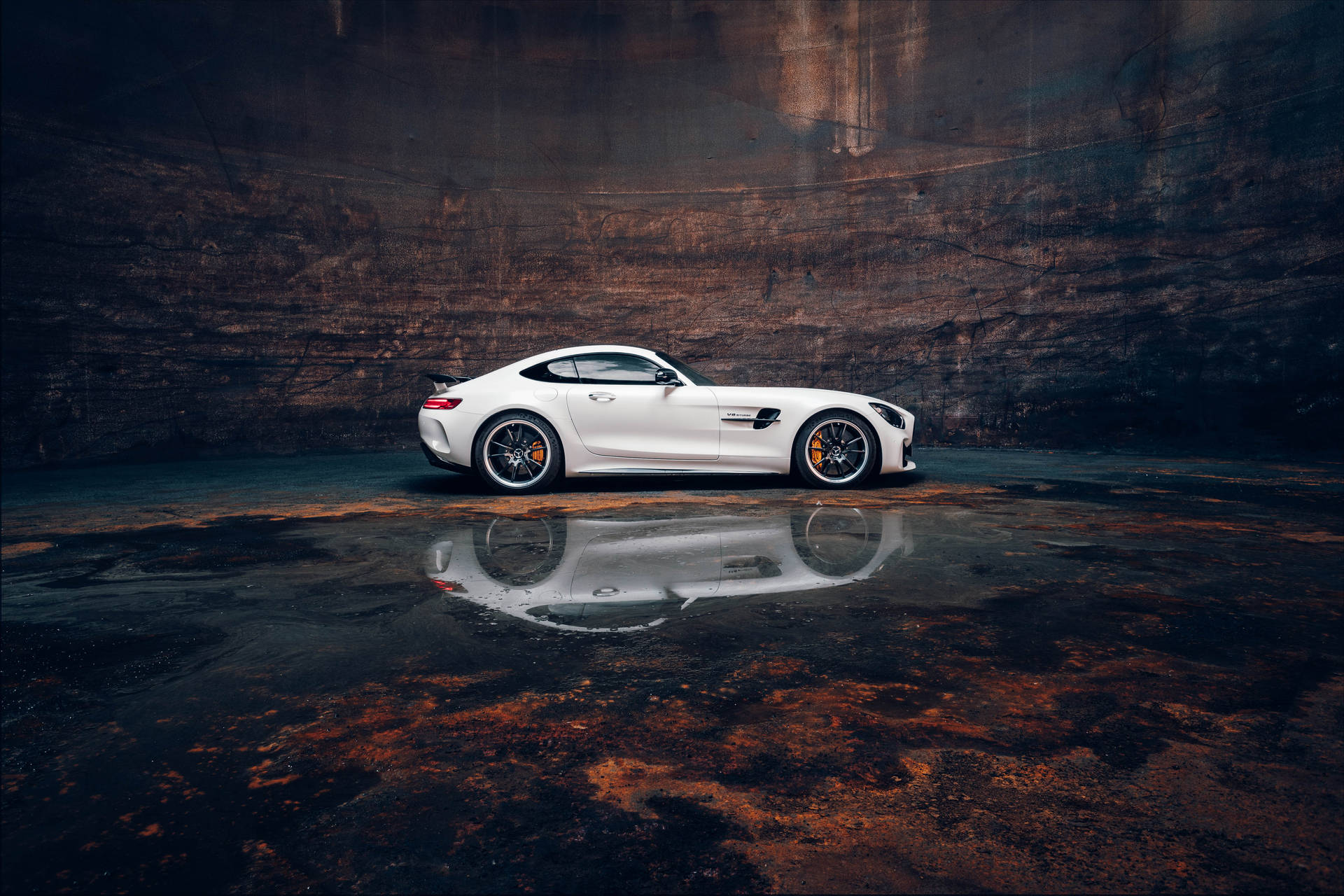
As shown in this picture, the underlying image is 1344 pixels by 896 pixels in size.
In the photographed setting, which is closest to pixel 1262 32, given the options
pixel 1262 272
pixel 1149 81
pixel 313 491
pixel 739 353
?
pixel 1149 81

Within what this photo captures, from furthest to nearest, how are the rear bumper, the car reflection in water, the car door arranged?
A: the rear bumper < the car door < the car reflection in water

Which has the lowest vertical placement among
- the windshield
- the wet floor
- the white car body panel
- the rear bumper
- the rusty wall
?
the wet floor

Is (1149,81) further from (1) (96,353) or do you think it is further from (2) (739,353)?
(1) (96,353)

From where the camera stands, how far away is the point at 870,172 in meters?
11.8

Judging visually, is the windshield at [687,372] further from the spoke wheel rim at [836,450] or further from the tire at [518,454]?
the tire at [518,454]

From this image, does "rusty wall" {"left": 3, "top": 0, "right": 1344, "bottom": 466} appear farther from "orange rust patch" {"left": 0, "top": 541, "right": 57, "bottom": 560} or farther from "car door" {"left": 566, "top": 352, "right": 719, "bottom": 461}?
"orange rust patch" {"left": 0, "top": 541, "right": 57, "bottom": 560}

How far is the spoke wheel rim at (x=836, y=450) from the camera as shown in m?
6.68

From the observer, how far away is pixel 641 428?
6.62 meters

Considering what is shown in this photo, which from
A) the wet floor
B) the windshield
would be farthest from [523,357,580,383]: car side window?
the wet floor

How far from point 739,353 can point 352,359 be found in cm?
572

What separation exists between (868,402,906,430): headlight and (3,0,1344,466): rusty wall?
15.6ft

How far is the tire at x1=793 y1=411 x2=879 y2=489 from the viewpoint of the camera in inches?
262

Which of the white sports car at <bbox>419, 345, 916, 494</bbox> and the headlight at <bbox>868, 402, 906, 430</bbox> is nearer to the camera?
the white sports car at <bbox>419, 345, 916, 494</bbox>

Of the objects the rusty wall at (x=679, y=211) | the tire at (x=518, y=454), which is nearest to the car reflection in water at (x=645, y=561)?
the tire at (x=518, y=454)
